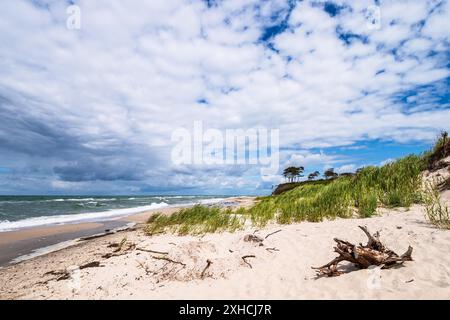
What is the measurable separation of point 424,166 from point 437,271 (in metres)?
11.5

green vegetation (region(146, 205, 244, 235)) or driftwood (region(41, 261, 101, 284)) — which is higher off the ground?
green vegetation (region(146, 205, 244, 235))

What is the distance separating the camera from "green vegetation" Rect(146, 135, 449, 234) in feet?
32.9

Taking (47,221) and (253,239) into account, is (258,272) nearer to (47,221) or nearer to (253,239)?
(253,239)

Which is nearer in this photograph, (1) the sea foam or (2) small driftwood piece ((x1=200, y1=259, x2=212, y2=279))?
(2) small driftwood piece ((x1=200, y1=259, x2=212, y2=279))

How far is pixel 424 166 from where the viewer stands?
543 inches

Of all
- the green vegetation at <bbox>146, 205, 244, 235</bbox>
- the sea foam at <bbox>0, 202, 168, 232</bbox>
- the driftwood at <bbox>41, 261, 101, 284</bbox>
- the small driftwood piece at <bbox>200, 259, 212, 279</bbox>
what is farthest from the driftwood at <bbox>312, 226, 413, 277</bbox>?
the sea foam at <bbox>0, 202, 168, 232</bbox>

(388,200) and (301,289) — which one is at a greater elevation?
(388,200)

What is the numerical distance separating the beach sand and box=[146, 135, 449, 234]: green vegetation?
153cm

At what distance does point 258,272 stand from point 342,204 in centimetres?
589

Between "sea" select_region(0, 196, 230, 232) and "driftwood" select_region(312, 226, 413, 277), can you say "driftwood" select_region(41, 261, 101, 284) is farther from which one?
"sea" select_region(0, 196, 230, 232)

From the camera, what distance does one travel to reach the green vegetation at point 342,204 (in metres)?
10.0

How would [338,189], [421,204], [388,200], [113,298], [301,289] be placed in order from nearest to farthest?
[301,289]
[113,298]
[421,204]
[388,200]
[338,189]

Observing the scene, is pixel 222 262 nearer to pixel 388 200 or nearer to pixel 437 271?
pixel 437 271
